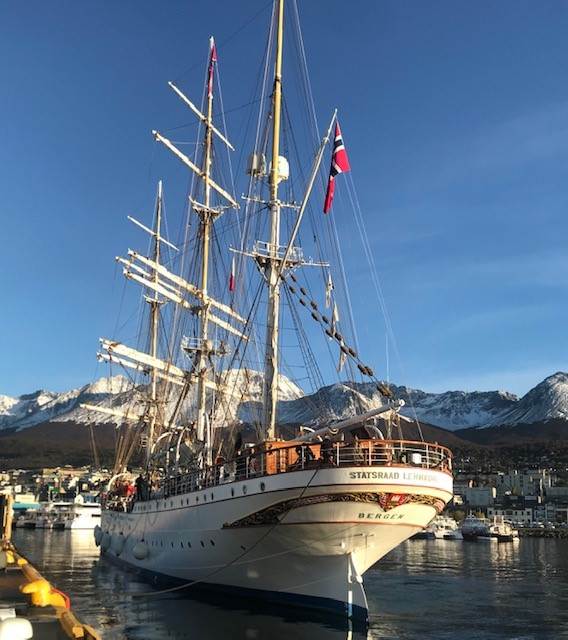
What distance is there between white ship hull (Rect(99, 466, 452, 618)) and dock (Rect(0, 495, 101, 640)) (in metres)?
8.18

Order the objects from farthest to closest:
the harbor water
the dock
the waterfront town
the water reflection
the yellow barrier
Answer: the waterfront town → the harbor water → the water reflection → the yellow barrier → the dock

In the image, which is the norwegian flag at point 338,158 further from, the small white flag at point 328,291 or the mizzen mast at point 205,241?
the mizzen mast at point 205,241

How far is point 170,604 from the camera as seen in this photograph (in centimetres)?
2689

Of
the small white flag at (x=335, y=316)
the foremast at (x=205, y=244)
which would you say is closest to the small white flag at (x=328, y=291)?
the small white flag at (x=335, y=316)

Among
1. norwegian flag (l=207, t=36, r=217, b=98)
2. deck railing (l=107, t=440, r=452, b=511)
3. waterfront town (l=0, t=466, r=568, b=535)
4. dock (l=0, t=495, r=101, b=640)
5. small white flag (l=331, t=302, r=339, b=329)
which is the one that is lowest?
waterfront town (l=0, t=466, r=568, b=535)

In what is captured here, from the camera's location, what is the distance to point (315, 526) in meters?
22.8

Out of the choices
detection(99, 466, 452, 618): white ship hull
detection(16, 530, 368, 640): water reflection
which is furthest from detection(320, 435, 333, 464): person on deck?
detection(16, 530, 368, 640): water reflection

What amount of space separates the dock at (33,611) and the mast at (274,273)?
43.8ft

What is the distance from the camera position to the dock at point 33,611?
8508mm

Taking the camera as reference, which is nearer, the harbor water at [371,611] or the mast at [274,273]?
the harbor water at [371,611]

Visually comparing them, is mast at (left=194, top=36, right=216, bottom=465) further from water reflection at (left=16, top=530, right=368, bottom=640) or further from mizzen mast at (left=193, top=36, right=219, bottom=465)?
water reflection at (left=16, top=530, right=368, bottom=640)

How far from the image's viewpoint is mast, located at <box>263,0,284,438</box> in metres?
30.4

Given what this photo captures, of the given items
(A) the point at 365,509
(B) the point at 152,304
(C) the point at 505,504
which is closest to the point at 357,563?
(A) the point at 365,509

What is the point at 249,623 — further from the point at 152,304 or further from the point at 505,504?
the point at 505,504
